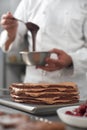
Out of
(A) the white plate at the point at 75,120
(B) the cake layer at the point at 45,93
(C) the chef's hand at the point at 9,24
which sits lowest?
(A) the white plate at the point at 75,120

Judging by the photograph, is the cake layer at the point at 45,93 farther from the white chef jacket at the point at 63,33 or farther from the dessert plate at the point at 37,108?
the white chef jacket at the point at 63,33

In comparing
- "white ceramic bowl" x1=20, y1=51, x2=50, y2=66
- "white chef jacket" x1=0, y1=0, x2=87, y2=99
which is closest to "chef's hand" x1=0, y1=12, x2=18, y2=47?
"white chef jacket" x1=0, y1=0, x2=87, y2=99

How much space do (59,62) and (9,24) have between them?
0.29 meters

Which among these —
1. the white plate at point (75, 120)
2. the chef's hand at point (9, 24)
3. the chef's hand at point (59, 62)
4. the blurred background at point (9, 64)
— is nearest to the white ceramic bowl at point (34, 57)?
the chef's hand at point (59, 62)

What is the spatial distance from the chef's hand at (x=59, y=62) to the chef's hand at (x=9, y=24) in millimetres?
239

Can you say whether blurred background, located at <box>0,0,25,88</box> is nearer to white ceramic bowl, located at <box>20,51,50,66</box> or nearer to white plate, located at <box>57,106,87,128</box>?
white ceramic bowl, located at <box>20,51,50,66</box>

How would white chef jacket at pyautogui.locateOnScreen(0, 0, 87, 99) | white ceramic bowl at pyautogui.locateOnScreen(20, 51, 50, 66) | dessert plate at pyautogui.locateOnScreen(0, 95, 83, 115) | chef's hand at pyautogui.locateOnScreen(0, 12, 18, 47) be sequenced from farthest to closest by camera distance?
1. white chef jacket at pyautogui.locateOnScreen(0, 0, 87, 99)
2. chef's hand at pyautogui.locateOnScreen(0, 12, 18, 47)
3. white ceramic bowl at pyautogui.locateOnScreen(20, 51, 50, 66)
4. dessert plate at pyautogui.locateOnScreen(0, 95, 83, 115)

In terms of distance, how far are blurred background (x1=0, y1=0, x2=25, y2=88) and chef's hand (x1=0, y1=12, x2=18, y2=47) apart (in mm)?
1294

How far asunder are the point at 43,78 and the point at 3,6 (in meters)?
1.58

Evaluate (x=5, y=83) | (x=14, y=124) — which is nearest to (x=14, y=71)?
(x=5, y=83)

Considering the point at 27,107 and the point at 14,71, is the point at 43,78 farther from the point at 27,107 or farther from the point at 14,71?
the point at 14,71

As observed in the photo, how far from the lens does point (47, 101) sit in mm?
881

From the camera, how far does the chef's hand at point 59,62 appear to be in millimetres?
1258

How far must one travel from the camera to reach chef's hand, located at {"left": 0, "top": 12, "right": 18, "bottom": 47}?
125 centimetres
